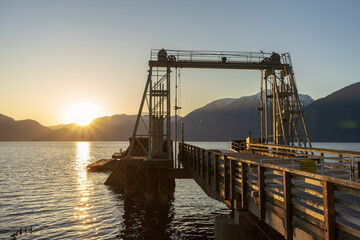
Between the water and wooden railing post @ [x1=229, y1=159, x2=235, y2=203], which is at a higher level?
wooden railing post @ [x1=229, y1=159, x2=235, y2=203]

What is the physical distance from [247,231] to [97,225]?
12.9 metres

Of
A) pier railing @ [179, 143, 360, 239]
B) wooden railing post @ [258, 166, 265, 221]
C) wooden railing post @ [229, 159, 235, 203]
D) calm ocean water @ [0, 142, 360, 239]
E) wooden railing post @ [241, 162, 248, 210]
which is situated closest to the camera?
pier railing @ [179, 143, 360, 239]

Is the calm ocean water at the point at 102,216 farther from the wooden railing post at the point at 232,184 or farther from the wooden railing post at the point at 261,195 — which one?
the wooden railing post at the point at 261,195

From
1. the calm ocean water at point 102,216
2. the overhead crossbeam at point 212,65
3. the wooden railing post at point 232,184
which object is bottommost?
the calm ocean water at point 102,216

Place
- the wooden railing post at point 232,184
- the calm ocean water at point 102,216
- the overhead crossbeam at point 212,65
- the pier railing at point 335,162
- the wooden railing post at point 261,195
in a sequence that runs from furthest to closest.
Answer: the overhead crossbeam at point 212,65, the calm ocean water at point 102,216, the wooden railing post at point 232,184, the pier railing at point 335,162, the wooden railing post at point 261,195

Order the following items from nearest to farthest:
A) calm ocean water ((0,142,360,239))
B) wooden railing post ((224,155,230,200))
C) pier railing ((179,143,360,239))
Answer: pier railing ((179,143,360,239))
wooden railing post ((224,155,230,200))
calm ocean water ((0,142,360,239))

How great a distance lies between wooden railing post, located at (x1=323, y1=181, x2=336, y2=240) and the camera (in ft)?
17.9

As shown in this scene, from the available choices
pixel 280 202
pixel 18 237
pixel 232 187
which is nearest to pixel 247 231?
pixel 232 187

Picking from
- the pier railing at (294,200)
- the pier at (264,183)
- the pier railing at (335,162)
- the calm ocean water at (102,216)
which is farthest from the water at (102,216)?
the pier railing at (335,162)

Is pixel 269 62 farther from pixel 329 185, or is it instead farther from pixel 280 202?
pixel 329 185

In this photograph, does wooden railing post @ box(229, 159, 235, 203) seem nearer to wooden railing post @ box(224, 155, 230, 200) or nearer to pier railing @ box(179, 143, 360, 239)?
pier railing @ box(179, 143, 360, 239)

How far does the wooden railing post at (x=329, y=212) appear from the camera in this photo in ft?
17.9

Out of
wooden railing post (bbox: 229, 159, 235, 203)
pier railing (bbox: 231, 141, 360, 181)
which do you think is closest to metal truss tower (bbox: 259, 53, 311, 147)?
pier railing (bbox: 231, 141, 360, 181)

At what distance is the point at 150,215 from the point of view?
21.7m
